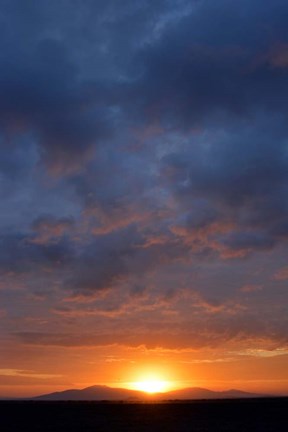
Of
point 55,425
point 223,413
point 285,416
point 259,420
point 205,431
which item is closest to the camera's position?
point 205,431

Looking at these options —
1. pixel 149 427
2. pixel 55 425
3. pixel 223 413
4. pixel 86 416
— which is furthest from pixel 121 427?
pixel 223 413

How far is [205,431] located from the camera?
61.0m

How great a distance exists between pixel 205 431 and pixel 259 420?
15.7m

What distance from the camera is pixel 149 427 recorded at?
63062 mm

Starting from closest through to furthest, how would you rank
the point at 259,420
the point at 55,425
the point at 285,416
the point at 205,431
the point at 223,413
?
1. the point at 205,431
2. the point at 55,425
3. the point at 259,420
4. the point at 285,416
5. the point at 223,413

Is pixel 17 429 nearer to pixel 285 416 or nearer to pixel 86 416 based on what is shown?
pixel 86 416

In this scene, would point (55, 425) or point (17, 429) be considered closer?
point (17, 429)

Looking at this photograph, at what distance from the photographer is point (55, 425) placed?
6806 cm

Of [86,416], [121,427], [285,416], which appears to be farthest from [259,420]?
[86,416]

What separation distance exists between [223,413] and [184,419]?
45.6 ft

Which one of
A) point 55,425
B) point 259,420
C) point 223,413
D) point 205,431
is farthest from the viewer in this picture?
point 223,413

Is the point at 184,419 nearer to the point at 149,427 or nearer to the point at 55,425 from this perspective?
the point at 149,427

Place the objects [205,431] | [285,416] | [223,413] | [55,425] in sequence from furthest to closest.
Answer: [223,413] → [285,416] → [55,425] → [205,431]

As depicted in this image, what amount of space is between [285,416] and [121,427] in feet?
99.2
